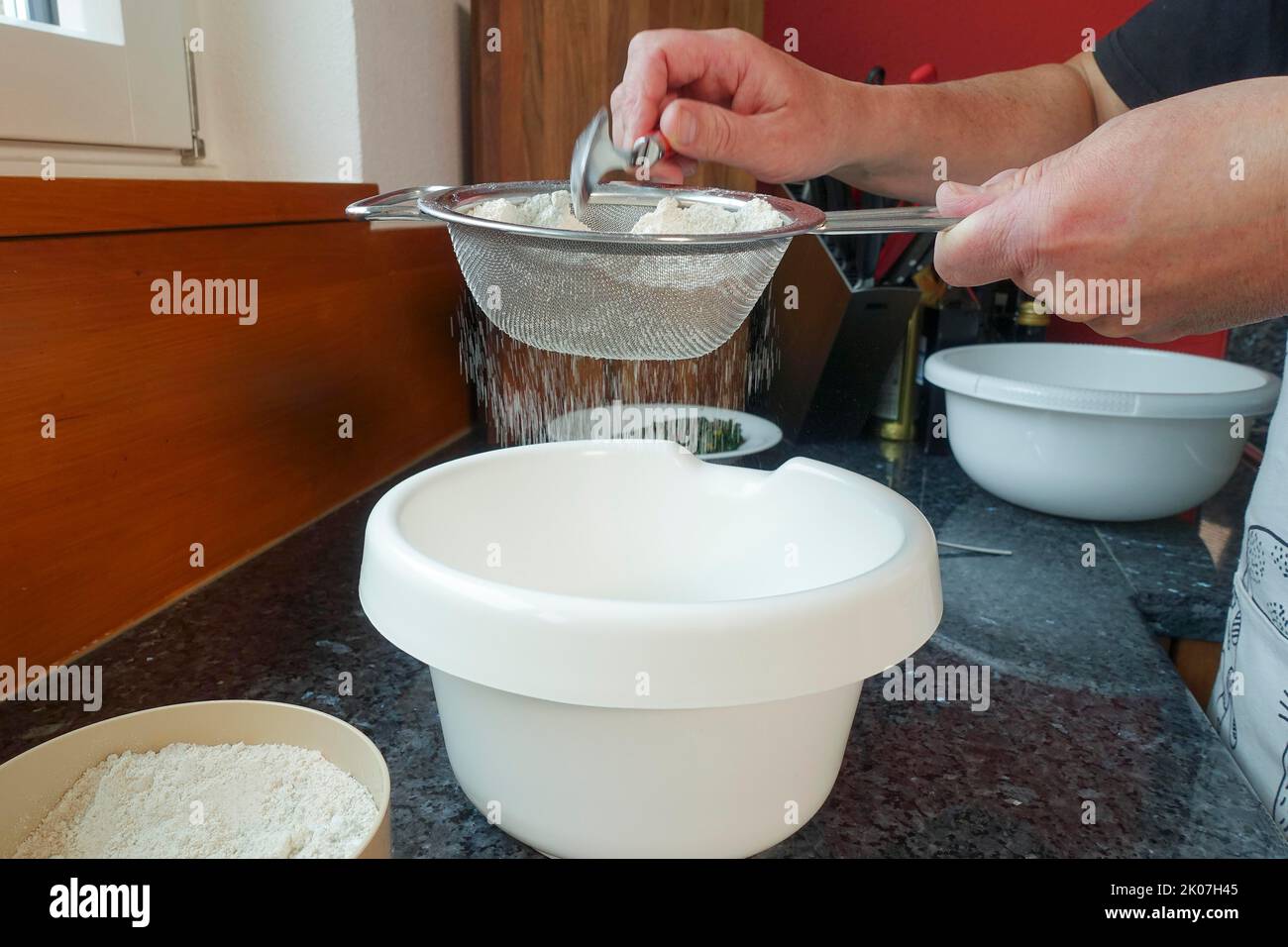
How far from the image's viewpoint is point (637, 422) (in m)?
1.10

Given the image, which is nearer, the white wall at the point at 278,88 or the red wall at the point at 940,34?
the white wall at the point at 278,88

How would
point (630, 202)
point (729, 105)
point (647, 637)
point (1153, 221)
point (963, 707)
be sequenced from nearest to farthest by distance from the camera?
point (647, 637) < point (1153, 221) < point (963, 707) < point (630, 202) < point (729, 105)

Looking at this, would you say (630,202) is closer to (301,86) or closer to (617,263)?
(617,263)

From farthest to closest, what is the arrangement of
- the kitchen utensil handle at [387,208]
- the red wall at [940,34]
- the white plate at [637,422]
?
1. the red wall at [940,34]
2. the white plate at [637,422]
3. the kitchen utensil handle at [387,208]

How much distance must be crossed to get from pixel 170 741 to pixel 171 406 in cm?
34

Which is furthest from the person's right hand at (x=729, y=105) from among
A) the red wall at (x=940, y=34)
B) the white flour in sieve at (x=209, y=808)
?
the red wall at (x=940, y=34)

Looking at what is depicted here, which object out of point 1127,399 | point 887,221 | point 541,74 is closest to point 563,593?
point 887,221

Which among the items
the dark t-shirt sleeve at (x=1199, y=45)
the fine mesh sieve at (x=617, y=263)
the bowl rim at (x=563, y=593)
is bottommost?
the bowl rim at (x=563, y=593)

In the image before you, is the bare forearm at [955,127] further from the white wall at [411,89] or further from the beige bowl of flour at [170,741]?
the beige bowl of flour at [170,741]

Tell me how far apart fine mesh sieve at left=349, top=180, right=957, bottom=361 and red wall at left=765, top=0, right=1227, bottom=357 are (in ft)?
3.07

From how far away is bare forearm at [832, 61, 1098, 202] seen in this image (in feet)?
2.98

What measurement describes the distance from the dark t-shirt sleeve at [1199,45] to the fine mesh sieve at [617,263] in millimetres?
488

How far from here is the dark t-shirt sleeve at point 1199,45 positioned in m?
0.88
